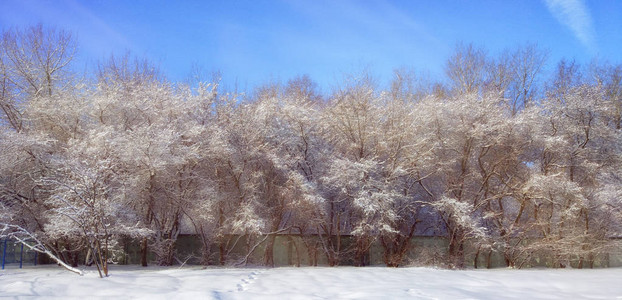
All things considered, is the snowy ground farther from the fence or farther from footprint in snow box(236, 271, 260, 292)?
the fence

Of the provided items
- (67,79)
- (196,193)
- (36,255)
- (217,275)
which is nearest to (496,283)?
(217,275)

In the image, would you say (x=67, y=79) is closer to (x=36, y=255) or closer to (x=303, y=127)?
(x=36, y=255)

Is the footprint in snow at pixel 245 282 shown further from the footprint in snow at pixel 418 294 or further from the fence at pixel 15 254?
the fence at pixel 15 254

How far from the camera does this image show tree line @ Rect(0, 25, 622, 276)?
15336mm

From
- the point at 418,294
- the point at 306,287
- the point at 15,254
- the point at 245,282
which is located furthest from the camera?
the point at 15,254

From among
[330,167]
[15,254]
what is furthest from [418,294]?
[15,254]

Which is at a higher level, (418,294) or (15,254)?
(418,294)

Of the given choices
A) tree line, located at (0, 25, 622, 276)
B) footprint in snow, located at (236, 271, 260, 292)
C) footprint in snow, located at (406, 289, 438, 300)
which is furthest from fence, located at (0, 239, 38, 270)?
footprint in snow, located at (406, 289, 438, 300)

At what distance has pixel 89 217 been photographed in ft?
34.9

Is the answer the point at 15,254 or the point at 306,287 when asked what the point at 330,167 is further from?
the point at 15,254

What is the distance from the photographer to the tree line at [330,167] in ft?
50.3

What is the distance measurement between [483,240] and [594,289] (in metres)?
6.72

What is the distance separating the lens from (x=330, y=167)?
54.1 feet

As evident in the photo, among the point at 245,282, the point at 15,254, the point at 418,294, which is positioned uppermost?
the point at 418,294
